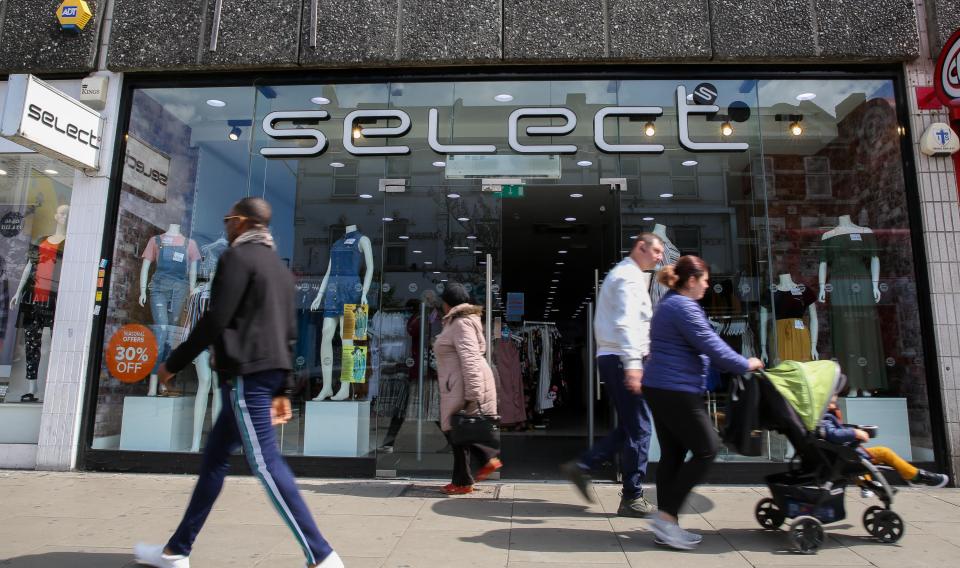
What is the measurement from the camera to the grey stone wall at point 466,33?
575 cm

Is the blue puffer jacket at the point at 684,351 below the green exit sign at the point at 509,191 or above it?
below

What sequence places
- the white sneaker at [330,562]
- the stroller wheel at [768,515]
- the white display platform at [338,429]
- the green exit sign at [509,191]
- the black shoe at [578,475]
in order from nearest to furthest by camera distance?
the white sneaker at [330,562] < the stroller wheel at [768,515] < the black shoe at [578,475] < the white display platform at [338,429] < the green exit sign at [509,191]

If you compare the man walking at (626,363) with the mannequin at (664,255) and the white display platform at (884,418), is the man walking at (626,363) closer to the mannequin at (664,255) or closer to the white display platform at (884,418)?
the mannequin at (664,255)

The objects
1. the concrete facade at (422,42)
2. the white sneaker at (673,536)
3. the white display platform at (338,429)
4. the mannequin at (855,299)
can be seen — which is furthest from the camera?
the mannequin at (855,299)

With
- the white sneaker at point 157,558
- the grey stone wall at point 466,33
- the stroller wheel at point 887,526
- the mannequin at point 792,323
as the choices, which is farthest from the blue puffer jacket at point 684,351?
the grey stone wall at point 466,33

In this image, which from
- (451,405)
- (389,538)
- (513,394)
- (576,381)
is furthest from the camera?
(576,381)

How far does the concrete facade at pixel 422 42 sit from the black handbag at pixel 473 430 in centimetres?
343

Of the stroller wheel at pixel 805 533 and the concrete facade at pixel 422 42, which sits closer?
the stroller wheel at pixel 805 533

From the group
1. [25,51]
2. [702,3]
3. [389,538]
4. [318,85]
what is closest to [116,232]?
[25,51]

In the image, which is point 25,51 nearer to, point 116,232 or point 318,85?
point 116,232

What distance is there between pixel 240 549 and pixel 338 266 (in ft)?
11.0

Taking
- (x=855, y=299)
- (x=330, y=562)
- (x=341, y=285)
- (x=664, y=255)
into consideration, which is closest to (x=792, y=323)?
(x=855, y=299)

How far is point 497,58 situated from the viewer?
5.87 metres

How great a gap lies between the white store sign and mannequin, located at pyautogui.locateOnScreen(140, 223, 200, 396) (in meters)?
0.95
